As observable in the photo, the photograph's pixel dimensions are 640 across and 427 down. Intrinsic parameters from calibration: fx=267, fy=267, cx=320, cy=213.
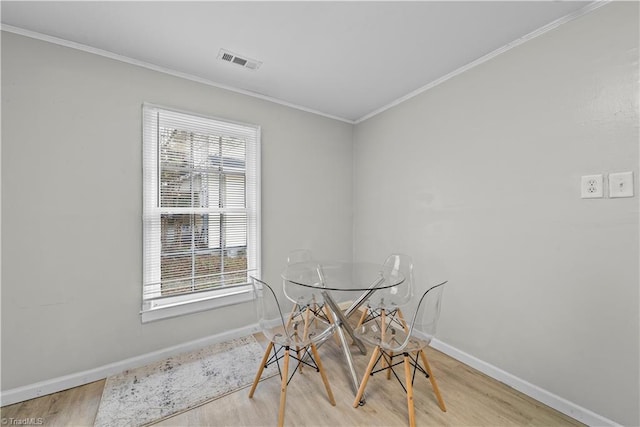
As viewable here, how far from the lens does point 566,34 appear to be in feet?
5.68

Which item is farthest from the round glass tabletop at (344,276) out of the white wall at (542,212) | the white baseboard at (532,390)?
the white baseboard at (532,390)

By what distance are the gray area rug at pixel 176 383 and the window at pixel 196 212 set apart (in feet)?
1.35

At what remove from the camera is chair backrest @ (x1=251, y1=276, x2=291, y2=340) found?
173 centimetres

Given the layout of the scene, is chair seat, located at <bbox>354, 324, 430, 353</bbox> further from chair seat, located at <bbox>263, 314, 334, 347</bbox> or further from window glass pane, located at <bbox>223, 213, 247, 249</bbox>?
window glass pane, located at <bbox>223, 213, 247, 249</bbox>

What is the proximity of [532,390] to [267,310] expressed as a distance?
1.92 m

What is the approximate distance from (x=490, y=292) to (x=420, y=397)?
38.2 inches

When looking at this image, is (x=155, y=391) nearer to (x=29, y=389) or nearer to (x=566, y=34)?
(x=29, y=389)

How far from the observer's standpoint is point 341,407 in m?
1.76

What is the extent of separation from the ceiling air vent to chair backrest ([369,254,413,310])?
7.01 ft

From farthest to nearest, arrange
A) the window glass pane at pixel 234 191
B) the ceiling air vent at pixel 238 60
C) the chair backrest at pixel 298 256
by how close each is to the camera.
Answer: the chair backrest at pixel 298 256
the window glass pane at pixel 234 191
the ceiling air vent at pixel 238 60

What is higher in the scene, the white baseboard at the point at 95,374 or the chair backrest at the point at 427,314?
the chair backrest at the point at 427,314

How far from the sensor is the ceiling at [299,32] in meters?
1.66

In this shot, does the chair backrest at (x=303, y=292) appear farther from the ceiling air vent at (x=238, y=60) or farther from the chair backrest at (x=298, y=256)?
the ceiling air vent at (x=238, y=60)

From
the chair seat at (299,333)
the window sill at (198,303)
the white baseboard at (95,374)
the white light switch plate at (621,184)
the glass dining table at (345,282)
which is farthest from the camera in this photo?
the window sill at (198,303)
